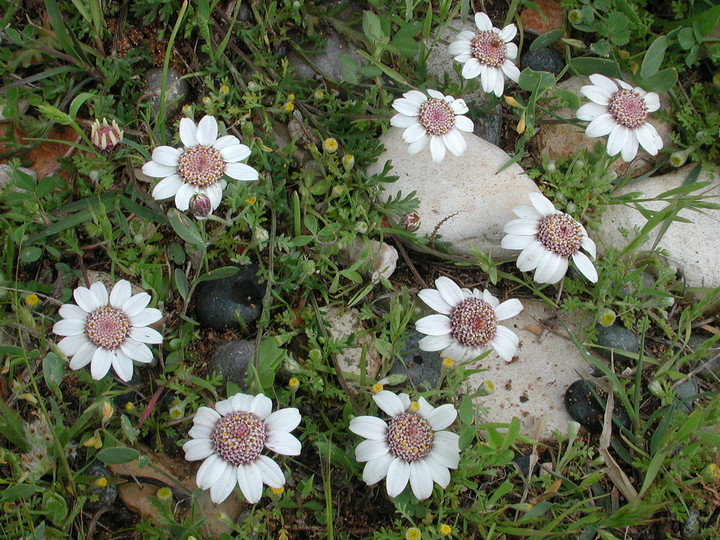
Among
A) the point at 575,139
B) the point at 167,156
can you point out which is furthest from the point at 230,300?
the point at 575,139

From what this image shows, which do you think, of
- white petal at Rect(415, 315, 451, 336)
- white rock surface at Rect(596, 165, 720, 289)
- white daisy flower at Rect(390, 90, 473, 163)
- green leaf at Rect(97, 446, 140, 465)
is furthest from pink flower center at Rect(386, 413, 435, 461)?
white rock surface at Rect(596, 165, 720, 289)

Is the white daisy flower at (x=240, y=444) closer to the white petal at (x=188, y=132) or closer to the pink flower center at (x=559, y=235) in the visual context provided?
the white petal at (x=188, y=132)

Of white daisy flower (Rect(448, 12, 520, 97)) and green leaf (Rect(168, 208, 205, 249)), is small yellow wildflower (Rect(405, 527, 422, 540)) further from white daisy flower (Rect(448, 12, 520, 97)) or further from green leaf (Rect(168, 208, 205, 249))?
white daisy flower (Rect(448, 12, 520, 97))

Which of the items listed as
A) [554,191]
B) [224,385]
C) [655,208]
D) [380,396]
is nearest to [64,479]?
[224,385]

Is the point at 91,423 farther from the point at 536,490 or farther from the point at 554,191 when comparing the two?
the point at 554,191

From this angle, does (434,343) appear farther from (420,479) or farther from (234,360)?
(234,360)

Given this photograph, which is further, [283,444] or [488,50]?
[488,50]
